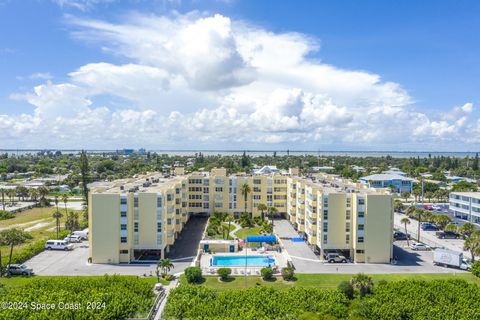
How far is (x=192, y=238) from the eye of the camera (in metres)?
71.2

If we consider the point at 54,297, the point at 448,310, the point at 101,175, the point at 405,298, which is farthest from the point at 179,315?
the point at 101,175

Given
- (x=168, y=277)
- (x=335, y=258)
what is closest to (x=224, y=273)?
(x=168, y=277)

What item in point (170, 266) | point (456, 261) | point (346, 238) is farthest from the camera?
point (346, 238)

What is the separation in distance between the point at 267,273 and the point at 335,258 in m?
14.5

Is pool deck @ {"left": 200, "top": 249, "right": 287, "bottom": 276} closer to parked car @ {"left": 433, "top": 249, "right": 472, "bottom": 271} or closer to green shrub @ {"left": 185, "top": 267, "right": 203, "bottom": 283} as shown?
green shrub @ {"left": 185, "top": 267, "right": 203, "bottom": 283}

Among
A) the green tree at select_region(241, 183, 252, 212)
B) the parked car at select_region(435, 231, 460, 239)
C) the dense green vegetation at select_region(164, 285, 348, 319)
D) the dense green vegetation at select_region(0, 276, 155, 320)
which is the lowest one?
the parked car at select_region(435, 231, 460, 239)

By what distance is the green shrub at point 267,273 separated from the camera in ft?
163

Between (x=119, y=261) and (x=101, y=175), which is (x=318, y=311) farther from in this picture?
(x=101, y=175)

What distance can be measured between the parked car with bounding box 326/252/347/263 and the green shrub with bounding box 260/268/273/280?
42.2 feet

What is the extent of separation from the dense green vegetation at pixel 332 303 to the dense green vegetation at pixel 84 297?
378 centimetres

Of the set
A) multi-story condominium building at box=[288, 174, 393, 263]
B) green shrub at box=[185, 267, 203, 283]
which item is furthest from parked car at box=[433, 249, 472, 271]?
green shrub at box=[185, 267, 203, 283]

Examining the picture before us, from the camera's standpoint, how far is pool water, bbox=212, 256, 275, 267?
56.7m

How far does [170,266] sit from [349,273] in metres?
26.7

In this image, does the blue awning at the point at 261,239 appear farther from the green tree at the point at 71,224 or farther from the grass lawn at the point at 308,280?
the green tree at the point at 71,224
